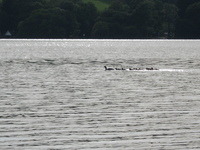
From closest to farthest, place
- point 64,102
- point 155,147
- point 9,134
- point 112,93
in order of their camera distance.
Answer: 1. point 155,147
2. point 9,134
3. point 64,102
4. point 112,93

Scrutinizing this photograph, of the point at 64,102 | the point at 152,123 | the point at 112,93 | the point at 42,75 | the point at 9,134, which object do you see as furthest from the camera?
the point at 42,75

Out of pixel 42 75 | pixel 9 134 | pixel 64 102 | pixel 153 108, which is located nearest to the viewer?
pixel 9 134

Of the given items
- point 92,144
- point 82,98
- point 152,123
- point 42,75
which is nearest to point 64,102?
point 82,98

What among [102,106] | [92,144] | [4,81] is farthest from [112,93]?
[92,144]

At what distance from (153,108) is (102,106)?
3113mm

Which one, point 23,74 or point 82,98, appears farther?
point 23,74

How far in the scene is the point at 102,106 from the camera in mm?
45719

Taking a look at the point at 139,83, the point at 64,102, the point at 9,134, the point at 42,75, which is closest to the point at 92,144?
the point at 9,134

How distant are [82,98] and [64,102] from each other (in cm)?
293

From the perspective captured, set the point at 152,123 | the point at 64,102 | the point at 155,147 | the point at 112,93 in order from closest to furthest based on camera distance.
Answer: the point at 155,147 → the point at 152,123 → the point at 64,102 → the point at 112,93

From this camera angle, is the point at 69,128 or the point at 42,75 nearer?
the point at 69,128

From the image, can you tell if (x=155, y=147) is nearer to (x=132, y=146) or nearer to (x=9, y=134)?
(x=132, y=146)

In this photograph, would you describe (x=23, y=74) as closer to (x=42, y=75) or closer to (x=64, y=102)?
(x=42, y=75)

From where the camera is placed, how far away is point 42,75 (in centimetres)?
7662
